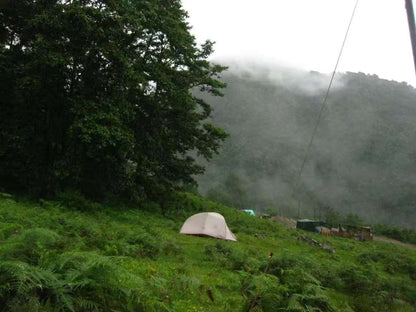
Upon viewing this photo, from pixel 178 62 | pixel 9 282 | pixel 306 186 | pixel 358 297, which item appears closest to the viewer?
pixel 9 282

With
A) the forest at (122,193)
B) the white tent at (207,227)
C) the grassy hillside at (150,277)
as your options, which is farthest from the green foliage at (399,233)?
the grassy hillside at (150,277)

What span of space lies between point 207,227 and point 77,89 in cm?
1053

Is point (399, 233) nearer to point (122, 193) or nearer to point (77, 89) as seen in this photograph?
point (122, 193)

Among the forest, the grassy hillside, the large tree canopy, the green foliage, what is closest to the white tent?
the forest

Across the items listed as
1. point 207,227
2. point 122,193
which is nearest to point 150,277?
point 207,227

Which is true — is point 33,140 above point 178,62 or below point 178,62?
below

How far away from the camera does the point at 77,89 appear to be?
61.6 ft

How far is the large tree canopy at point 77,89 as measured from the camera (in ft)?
56.8

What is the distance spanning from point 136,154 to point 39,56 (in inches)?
338

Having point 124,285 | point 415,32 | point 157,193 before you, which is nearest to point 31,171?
point 157,193

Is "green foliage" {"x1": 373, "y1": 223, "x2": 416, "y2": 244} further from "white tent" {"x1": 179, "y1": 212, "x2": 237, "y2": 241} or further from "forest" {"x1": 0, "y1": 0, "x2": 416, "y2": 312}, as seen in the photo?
"white tent" {"x1": 179, "y1": 212, "x2": 237, "y2": 241}

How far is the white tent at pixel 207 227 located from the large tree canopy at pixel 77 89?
4684 mm

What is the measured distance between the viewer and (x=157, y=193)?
2791cm

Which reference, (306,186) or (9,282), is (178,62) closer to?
(9,282)
